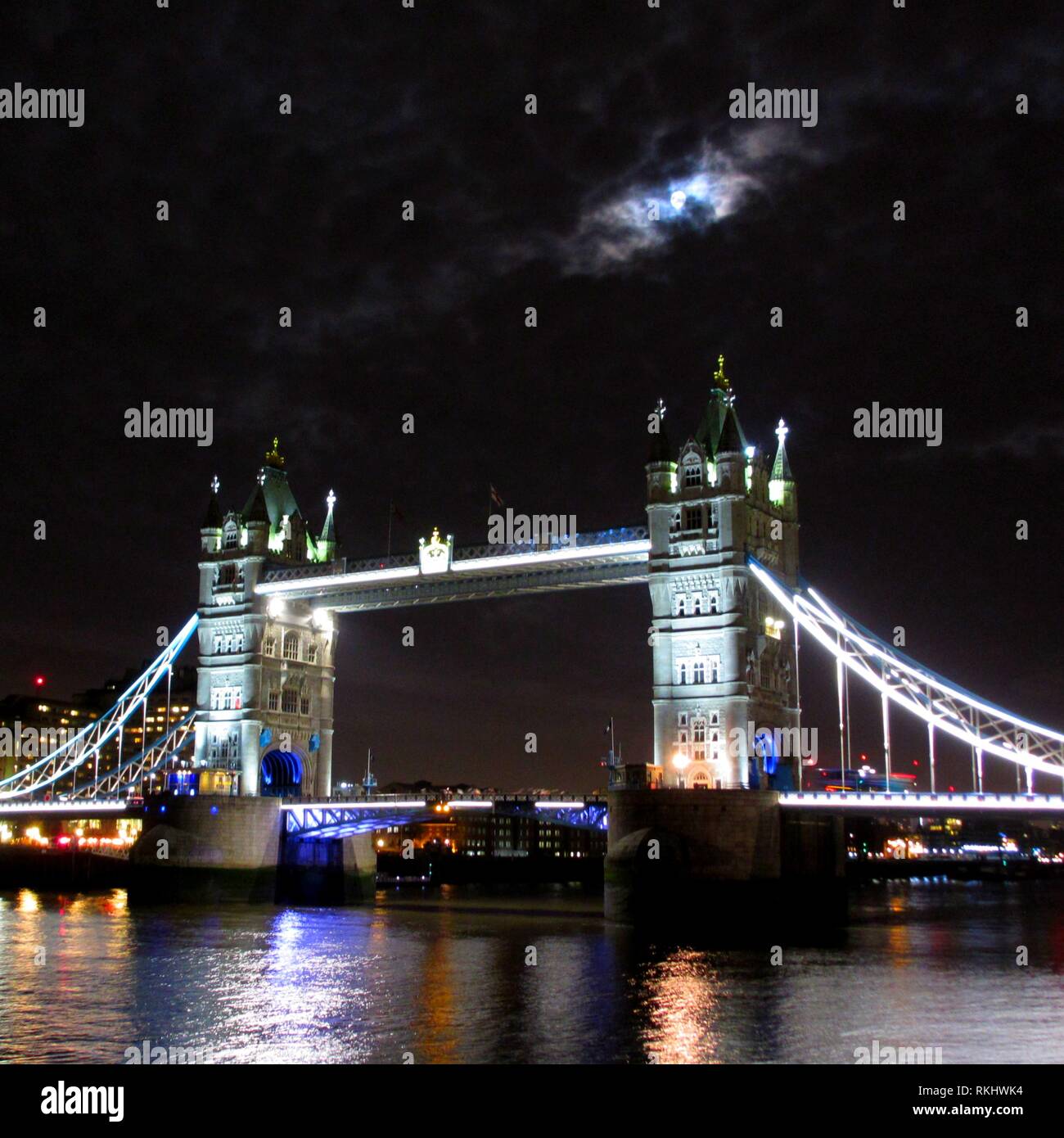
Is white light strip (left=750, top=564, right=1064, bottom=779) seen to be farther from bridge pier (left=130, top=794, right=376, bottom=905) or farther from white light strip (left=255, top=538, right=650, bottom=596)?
bridge pier (left=130, top=794, right=376, bottom=905)

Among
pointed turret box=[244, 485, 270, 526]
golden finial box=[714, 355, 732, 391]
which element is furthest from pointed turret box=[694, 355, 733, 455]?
pointed turret box=[244, 485, 270, 526]

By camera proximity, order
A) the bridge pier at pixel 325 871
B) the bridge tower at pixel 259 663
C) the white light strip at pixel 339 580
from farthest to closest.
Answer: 1. the bridge tower at pixel 259 663
2. the bridge pier at pixel 325 871
3. the white light strip at pixel 339 580

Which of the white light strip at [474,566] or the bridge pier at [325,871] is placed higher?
the white light strip at [474,566]

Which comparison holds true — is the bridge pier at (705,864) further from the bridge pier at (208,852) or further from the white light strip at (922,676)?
the bridge pier at (208,852)

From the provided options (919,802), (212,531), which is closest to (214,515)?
(212,531)

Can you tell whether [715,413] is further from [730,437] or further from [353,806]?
[353,806]

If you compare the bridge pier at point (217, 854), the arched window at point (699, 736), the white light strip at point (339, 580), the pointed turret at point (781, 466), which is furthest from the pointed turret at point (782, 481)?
the bridge pier at point (217, 854)
